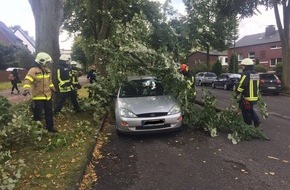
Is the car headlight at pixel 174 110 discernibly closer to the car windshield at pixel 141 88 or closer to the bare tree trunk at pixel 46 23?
the car windshield at pixel 141 88

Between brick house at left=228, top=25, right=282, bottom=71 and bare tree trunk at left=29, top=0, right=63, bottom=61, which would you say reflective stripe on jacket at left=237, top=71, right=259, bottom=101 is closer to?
bare tree trunk at left=29, top=0, right=63, bottom=61

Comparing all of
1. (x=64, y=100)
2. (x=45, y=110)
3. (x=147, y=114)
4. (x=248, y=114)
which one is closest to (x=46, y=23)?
(x=64, y=100)

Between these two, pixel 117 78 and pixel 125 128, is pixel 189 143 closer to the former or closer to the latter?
pixel 125 128

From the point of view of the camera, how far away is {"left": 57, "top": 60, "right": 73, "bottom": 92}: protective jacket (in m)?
10.5

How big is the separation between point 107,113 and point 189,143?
14.7ft

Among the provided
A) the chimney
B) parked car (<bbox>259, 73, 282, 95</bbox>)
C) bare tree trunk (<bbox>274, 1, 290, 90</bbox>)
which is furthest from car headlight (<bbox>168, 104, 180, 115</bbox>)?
the chimney

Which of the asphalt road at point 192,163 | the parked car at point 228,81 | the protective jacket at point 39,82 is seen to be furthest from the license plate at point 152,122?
the parked car at point 228,81

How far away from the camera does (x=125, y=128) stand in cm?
865

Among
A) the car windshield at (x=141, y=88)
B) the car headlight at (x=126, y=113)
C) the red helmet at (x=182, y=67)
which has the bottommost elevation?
the car headlight at (x=126, y=113)

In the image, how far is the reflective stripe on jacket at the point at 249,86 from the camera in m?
9.12

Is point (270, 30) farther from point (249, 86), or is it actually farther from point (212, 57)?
point (249, 86)

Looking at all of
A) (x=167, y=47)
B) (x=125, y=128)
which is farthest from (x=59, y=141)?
(x=167, y=47)

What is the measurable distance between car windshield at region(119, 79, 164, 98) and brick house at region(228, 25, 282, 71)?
4186 cm

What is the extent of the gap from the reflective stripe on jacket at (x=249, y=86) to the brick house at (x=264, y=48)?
4181 cm
